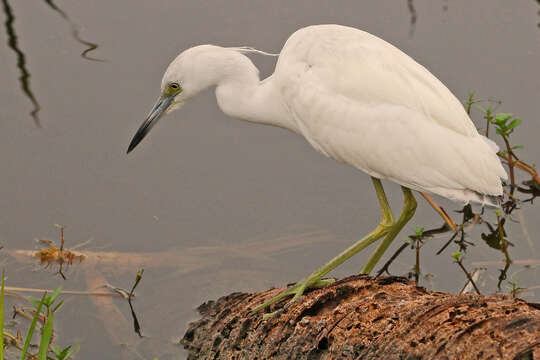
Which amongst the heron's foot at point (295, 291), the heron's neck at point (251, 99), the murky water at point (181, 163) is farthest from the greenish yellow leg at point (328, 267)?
the murky water at point (181, 163)

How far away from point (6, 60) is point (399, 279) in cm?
445

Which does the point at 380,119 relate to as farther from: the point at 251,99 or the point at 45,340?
the point at 45,340

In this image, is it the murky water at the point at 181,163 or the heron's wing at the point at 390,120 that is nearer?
the heron's wing at the point at 390,120

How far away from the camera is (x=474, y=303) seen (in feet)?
10.8

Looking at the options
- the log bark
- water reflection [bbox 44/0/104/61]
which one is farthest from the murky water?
the log bark

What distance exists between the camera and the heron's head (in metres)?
4.63

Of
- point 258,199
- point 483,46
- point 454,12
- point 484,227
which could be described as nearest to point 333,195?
point 258,199

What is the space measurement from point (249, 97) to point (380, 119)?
80 centimetres

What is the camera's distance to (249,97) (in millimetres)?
4691

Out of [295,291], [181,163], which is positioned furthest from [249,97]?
[181,163]

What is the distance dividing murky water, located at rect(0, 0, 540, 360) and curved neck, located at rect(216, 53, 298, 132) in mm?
1228

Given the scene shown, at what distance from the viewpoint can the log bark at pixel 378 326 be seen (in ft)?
10.2

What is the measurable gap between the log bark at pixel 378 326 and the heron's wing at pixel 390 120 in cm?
63

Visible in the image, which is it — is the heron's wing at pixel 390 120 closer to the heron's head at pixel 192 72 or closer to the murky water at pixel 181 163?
the heron's head at pixel 192 72
